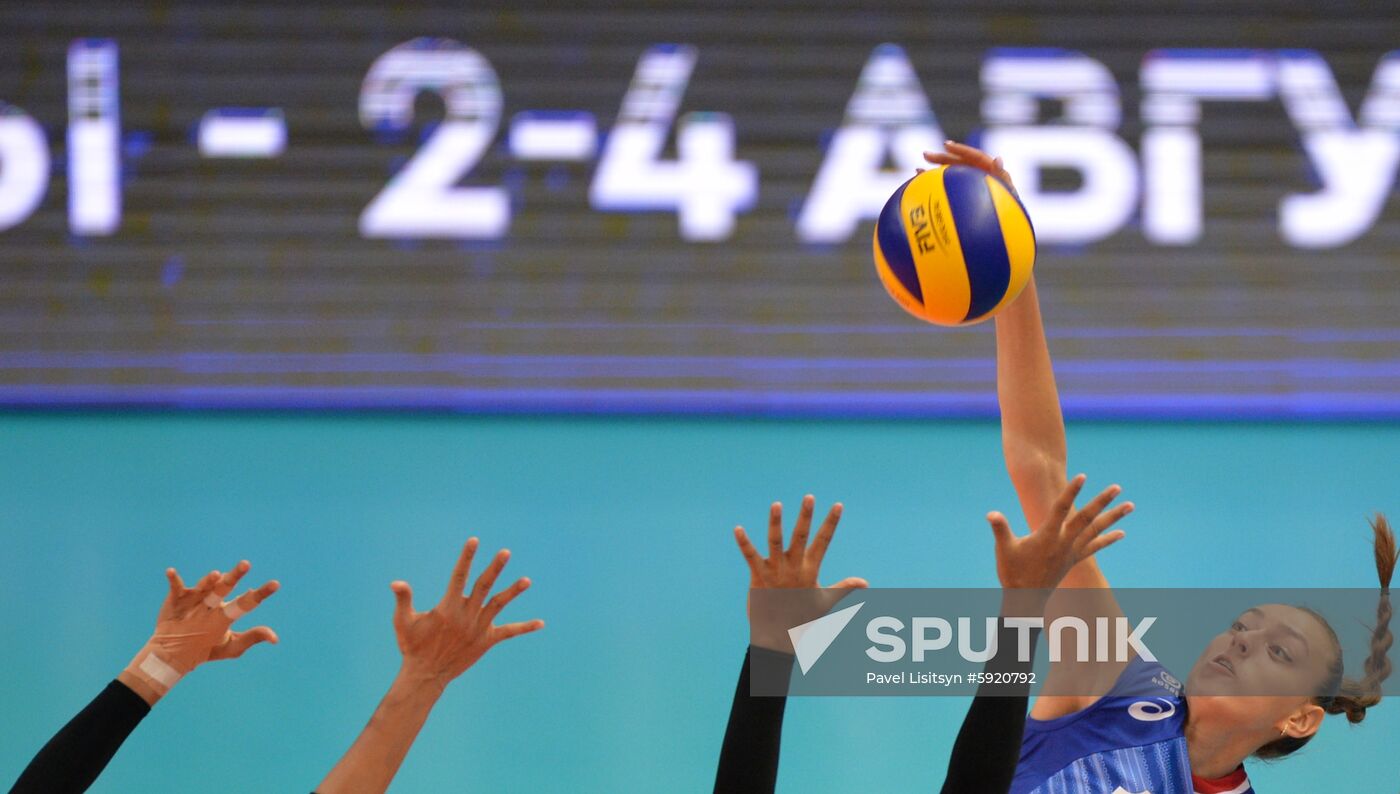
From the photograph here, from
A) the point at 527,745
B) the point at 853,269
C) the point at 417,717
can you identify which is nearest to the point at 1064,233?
the point at 853,269

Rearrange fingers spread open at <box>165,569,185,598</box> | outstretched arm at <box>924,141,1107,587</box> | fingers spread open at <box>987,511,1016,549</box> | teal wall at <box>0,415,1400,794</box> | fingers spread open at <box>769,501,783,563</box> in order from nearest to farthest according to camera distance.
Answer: fingers spread open at <box>987,511,1016,549</box>
fingers spread open at <box>769,501,783,563</box>
fingers spread open at <box>165,569,185,598</box>
outstretched arm at <box>924,141,1107,587</box>
teal wall at <box>0,415,1400,794</box>

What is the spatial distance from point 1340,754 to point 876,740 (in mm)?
1083

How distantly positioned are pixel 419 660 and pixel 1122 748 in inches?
41.6

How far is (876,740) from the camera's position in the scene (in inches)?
126

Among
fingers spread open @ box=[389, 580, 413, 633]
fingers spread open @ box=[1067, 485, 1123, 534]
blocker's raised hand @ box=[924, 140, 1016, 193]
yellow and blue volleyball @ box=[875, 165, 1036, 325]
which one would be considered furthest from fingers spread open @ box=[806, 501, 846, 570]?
yellow and blue volleyball @ box=[875, 165, 1036, 325]

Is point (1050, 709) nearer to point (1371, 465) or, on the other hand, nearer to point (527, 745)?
point (527, 745)

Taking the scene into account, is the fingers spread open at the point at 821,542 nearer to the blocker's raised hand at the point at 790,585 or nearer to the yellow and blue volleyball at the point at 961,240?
the blocker's raised hand at the point at 790,585

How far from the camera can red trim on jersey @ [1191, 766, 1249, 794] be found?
6.96 feet

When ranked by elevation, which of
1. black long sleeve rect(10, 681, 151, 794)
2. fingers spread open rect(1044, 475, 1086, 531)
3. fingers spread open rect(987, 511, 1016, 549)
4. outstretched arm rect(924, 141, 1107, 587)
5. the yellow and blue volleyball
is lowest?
black long sleeve rect(10, 681, 151, 794)

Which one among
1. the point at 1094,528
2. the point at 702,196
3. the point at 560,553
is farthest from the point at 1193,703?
the point at 702,196

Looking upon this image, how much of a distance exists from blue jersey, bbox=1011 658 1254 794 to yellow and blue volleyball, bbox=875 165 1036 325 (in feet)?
3.03

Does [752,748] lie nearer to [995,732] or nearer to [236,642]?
[995,732]

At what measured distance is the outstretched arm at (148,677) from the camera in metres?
1.77

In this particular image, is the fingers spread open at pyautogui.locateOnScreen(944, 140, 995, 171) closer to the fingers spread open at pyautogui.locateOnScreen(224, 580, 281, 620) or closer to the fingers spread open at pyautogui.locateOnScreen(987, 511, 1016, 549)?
the fingers spread open at pyautogui.locateOnScreen(987, 511, 1016, 549)
